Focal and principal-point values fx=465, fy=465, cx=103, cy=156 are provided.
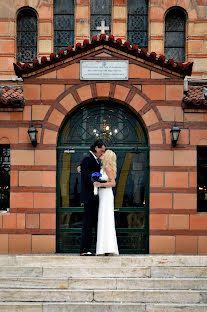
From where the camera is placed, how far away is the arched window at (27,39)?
1370 centimetres

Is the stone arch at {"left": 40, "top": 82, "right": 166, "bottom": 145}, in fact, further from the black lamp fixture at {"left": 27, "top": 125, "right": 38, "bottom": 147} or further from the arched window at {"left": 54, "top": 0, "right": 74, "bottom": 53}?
the arched window at {"left": 54, "top": 0, "right": 74, "bottom": 53}

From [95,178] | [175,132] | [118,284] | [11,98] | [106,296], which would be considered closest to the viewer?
[106,296]

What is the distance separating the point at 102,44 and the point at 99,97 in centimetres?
127

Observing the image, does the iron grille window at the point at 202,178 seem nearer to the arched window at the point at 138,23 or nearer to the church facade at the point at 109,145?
the church facade at the point at 109,145

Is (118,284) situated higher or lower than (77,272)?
lower

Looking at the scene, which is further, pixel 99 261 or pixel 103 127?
pixel 103 127

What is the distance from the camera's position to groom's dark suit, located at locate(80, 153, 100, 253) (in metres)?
9.62

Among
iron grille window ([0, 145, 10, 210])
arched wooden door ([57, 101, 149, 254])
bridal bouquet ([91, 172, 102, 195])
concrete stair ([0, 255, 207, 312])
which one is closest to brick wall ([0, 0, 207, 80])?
iron grille window ([0, 145, 10, 210])

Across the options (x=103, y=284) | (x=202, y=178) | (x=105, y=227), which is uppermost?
(x=202, y=178)

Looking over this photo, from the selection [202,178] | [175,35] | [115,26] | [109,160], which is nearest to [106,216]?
[109,160]

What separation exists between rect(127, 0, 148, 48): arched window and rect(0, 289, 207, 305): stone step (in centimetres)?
778

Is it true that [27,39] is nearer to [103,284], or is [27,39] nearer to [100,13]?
[100,13]

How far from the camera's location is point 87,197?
9.70m

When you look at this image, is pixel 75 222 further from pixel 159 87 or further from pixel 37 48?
pixel 37 48
